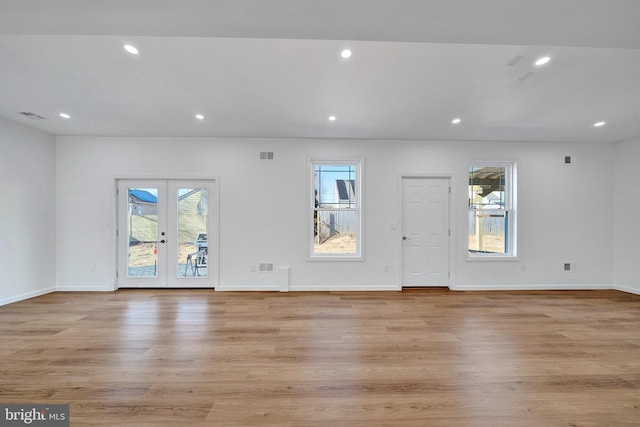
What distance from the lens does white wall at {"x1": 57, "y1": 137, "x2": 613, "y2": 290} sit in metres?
4.70

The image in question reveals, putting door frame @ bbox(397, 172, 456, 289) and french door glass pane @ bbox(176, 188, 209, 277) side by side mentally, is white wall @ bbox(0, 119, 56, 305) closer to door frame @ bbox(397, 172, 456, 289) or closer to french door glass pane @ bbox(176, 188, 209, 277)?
french door glass pane @ bbox(176, 188, 209, 277)

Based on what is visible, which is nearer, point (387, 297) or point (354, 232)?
point (387, 297)

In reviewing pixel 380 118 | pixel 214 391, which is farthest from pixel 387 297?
pixel 214 391

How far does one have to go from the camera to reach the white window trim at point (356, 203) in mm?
4820

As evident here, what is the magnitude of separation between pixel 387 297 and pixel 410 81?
126 inches

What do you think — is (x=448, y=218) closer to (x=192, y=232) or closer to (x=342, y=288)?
(x=342, y=288)

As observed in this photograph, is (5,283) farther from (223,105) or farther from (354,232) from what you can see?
(354,232)

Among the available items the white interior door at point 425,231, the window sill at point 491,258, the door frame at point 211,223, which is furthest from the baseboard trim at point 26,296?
the window sill at point 491,258

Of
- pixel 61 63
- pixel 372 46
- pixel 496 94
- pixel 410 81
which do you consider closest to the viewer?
pixel 372 46

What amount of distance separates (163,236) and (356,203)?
11.6ft

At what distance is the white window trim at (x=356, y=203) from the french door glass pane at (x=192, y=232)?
189 cm

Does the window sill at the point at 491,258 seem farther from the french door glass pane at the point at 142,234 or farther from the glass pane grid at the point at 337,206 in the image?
the french door glass pane at the point at 142,234

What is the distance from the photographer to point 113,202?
473cm

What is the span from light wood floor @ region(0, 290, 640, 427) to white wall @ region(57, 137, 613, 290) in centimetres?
88
